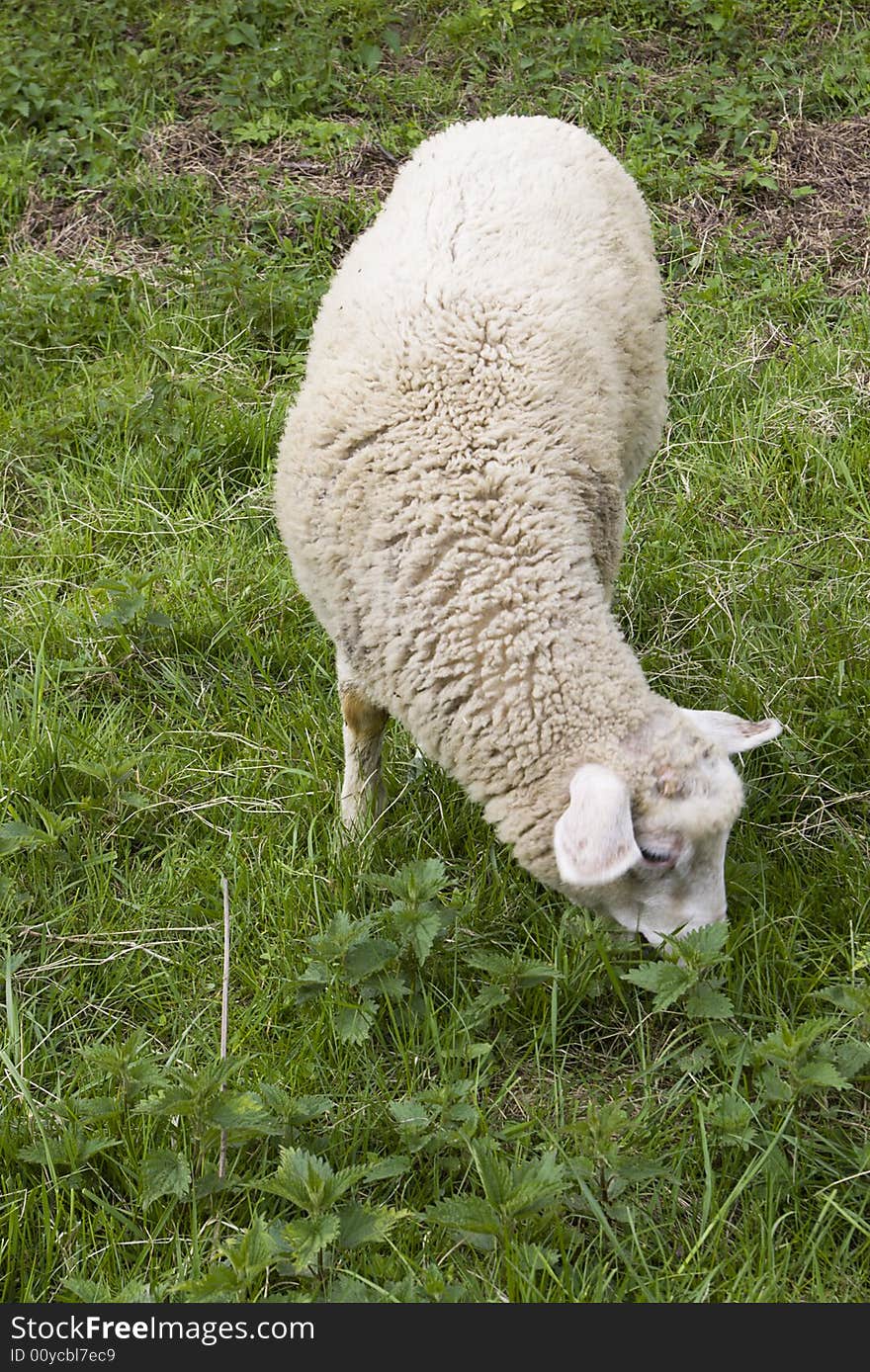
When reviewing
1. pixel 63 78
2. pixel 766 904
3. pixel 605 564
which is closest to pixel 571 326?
pixel 605 564

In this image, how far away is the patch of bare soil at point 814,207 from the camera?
524cm

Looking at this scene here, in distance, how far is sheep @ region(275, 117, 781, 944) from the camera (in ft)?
8.68

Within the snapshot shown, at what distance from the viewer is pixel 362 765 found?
3283 mm

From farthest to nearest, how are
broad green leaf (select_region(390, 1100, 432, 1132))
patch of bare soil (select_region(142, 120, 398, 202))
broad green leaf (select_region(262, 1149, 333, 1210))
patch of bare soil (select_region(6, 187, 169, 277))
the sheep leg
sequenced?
1. patch of bare soil (select_region(142, 120, 398, 202))
2. patch of bare soil (select_region(6, 187, 169, 277))
3. the sheep leg
4. broad green leaf (select_region(390, 1100, 432, 1132))
5. broad green leaf (select_region(262, 1149, 333, 1210))

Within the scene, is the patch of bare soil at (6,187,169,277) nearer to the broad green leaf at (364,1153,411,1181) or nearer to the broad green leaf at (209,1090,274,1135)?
the broad green leaf at (209,1090,274,1135)

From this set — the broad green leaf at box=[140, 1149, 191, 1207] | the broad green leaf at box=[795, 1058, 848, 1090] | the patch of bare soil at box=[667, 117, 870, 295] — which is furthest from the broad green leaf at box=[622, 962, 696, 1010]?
the patch of bare soil at box=[667, 117, 870, 295]

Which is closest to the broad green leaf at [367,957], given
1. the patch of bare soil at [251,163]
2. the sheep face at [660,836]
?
the sheep face at [660,836]

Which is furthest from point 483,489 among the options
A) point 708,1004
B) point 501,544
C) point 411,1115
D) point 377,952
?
point 411,1115

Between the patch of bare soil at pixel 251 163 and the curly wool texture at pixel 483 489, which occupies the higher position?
the curly wool texture at pixel 483 489

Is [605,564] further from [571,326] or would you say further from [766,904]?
[766,904]

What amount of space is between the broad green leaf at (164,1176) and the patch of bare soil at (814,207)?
4182mm

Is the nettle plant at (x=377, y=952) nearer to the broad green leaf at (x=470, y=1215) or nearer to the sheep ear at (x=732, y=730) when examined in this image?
the broad green leaf at (x=470, y=1215)

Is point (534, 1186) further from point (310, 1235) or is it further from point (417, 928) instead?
point (417, 928)

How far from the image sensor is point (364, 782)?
3.29 metres
